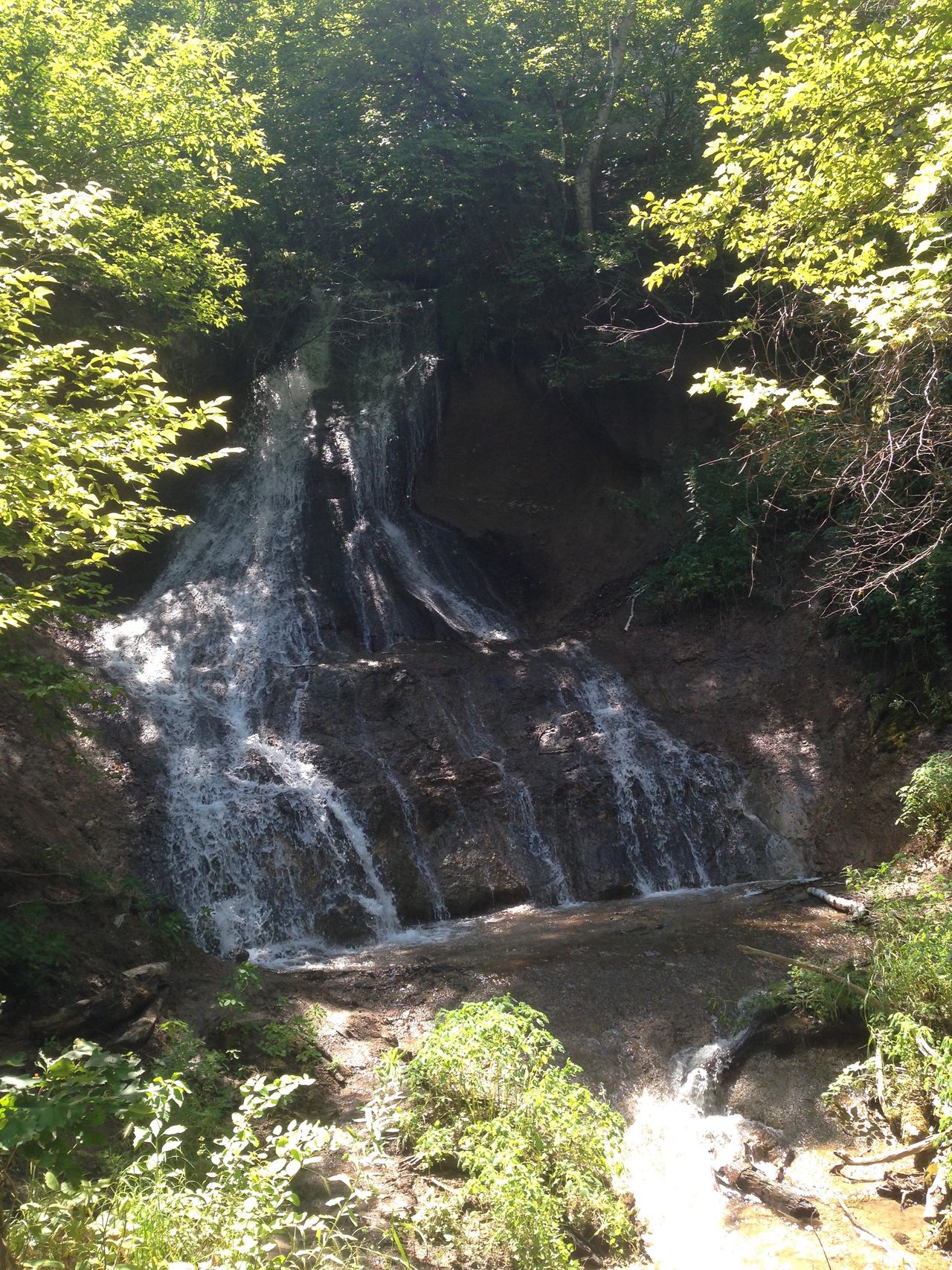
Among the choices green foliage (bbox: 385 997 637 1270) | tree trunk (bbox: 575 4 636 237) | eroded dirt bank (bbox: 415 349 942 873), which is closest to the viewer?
green foliage (bbox: 385 997 637 1270)

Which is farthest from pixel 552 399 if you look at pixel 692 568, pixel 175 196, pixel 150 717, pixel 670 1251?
pixel 670 1251

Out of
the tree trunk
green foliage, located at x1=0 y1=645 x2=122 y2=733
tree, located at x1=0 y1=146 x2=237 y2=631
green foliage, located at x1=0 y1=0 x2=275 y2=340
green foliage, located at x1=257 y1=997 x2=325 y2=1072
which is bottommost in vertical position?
green foliage, located at x1=257 y1=997 x2=325 y2=1072

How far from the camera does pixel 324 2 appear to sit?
2039 centimetres

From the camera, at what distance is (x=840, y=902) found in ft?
26.5

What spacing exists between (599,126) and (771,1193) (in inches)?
779

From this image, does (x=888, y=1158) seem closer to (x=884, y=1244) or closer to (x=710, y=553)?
(x=884, y=1244)

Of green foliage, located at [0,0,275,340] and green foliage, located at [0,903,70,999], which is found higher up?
green foliage, located at [0,0,275,340]

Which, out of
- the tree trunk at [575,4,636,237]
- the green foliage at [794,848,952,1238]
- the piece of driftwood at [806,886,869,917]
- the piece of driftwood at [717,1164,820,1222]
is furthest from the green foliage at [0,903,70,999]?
the tree trunk at [575,4,636,237]

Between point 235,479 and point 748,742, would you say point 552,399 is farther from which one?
point 748,742

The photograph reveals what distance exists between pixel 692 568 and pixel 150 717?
897cm

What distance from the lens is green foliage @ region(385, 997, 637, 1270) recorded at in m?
3.73

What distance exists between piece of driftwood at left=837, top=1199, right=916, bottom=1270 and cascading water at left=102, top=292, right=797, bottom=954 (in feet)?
19.4

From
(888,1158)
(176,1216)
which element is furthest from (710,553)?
(176,1216)

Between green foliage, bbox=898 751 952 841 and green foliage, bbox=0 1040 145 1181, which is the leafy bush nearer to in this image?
green foliage, bbox=0 1040 145 1181
